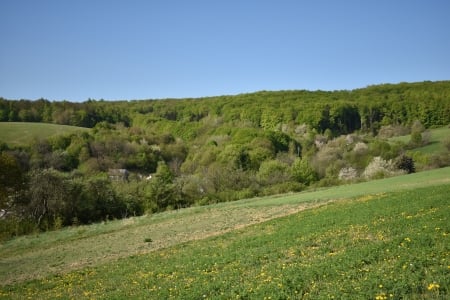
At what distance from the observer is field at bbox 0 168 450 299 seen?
1070 centimetres

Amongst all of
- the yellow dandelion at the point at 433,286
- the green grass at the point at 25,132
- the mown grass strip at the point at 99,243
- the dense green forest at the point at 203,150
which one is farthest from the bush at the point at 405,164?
the green grass at the point at 25,132

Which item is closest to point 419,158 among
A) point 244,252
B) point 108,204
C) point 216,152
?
point 216,152

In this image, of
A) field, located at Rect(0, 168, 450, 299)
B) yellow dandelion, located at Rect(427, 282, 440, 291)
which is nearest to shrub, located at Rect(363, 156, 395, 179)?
field, located at Rect(0, 168, 450, 299)

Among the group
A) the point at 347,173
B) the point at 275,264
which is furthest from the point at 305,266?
the point at 347,173

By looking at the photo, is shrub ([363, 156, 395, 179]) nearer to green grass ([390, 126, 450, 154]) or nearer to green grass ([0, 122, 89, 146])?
green grass ([390, 126, 450, 154])

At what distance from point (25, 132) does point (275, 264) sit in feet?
423

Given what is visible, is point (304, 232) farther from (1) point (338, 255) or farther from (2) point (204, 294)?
(2) point (204, 294)

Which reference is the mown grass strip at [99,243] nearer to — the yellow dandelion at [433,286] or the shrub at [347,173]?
the yellow dandelion at [433,286]

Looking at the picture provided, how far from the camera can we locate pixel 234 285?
521 inches

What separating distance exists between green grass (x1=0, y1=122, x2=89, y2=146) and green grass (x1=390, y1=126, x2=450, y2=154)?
10186 centimetres

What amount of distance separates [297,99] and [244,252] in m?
153

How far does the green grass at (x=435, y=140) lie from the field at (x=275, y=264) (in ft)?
253

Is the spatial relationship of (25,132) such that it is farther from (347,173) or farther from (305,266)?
(305,266)

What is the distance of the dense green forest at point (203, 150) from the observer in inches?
2491
